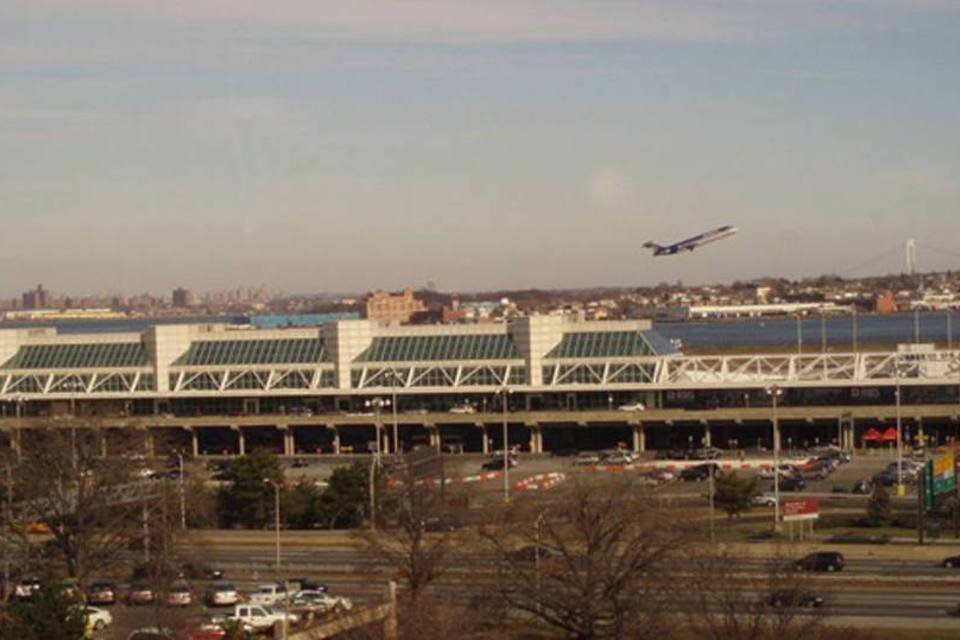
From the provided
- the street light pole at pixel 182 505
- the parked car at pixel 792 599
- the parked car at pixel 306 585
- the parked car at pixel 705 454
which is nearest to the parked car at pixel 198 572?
the parked car at pixel 306 585

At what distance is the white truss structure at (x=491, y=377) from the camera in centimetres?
5419

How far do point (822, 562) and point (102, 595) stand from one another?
12.2 meters

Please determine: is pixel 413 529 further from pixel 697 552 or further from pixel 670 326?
pixel 670 326

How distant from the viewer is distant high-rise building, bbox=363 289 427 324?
579ft

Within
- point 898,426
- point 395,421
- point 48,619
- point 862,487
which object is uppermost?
point 395,421

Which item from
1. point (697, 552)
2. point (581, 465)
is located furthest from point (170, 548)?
point (581, 465)

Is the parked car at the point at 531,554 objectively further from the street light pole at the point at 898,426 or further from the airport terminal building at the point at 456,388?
the airport terminal building at the point at 456,388

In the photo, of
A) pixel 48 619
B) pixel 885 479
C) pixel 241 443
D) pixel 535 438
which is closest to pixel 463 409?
pixel 535 438

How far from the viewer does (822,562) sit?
3050 cm

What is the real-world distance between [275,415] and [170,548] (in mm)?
25400

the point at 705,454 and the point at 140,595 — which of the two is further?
the point at 705,454

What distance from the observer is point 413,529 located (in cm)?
2869

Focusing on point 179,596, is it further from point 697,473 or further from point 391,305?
point 391,305

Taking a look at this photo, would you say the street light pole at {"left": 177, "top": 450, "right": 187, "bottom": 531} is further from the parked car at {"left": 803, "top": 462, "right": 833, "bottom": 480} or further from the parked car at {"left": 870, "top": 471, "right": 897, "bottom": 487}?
the parked car at {"left": 803, "top": 462, "right": 833, "bottom": 480}
